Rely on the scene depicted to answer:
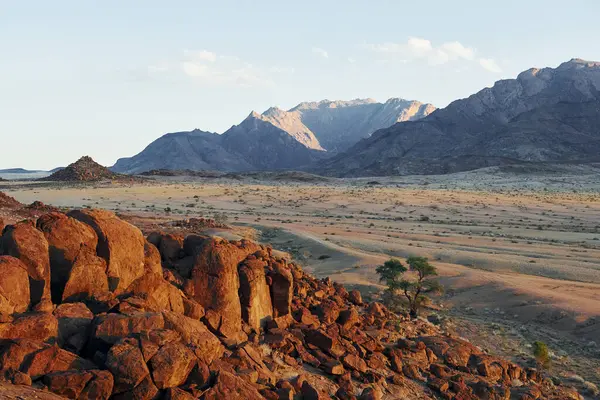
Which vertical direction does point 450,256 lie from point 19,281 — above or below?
below

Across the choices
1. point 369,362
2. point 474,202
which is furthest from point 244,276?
point 474,202

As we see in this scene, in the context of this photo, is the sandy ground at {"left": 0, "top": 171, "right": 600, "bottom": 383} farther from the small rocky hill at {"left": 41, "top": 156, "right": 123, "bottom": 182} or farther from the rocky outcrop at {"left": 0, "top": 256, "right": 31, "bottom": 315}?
the rocky outcrop at {"left": 0, "top": 256, "right": 31, "bottom": 315}

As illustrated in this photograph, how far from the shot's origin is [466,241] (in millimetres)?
43562

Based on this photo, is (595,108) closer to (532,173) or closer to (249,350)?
(532,173)

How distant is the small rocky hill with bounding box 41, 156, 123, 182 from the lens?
4151 inches

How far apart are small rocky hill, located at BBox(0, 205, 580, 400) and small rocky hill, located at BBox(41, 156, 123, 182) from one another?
98.0 meters

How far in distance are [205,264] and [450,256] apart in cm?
2564

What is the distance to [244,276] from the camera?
1401 centimetres

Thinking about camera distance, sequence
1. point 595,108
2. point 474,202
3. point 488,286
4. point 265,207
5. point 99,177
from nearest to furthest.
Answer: point 488,286 → point 265,207 → point 474,202 → point 99,177 → point 595,108

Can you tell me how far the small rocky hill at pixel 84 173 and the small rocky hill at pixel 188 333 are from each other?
3858 inches

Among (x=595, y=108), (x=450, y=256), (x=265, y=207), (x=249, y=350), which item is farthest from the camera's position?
(x=595, y=108)

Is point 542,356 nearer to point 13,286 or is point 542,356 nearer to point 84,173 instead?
point 13,286

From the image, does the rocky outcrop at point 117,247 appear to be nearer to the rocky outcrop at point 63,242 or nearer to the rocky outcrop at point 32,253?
the rocky outcrop at point 63,242

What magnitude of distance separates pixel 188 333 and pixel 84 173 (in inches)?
4167
